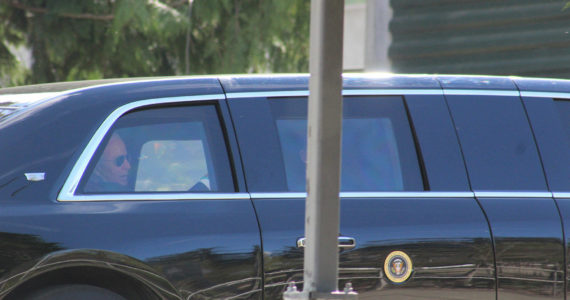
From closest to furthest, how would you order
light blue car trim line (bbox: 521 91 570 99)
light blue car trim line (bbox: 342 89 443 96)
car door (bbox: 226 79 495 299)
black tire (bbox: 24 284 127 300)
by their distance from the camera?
1. black tire (bbox: 24 284 127 300)
2. car door (bbox: 226 79 495 299)
3. light blue car trim line (bbox: 342 89 443 96)
4. light blue car trim line (bbox: 521 91 570 99)

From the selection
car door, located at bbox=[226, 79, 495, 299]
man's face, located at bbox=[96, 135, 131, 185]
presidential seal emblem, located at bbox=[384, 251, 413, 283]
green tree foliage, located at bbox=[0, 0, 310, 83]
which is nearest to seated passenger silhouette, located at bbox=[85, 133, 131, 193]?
man's face, located at bbox=[96, 135, 131, 185]

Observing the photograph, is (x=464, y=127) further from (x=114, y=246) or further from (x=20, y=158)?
(x=20, y=158)

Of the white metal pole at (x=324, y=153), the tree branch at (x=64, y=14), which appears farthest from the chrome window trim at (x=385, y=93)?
the tree branch at (x=64, y=14)

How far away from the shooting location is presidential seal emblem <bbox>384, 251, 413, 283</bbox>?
12.5 ft

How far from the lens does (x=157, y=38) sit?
352 inches

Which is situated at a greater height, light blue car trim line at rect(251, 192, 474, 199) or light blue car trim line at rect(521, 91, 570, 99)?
light blue car trim line at rect(521, 91, 570, 99)

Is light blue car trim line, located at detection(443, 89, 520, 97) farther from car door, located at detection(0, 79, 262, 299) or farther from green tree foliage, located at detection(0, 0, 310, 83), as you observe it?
green tree foliage, located at detection(0, 0, 310, 83)

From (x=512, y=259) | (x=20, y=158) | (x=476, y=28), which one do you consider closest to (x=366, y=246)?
(x=512, y=259)

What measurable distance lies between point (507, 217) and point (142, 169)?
161 centimetres

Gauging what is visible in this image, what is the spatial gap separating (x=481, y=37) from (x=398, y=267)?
19.1ft

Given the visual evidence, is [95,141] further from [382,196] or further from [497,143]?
[497,143]

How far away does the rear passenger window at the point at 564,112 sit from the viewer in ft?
14.5

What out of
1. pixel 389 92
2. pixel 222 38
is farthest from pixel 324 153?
pixel 222 38

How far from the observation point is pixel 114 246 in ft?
11.5
